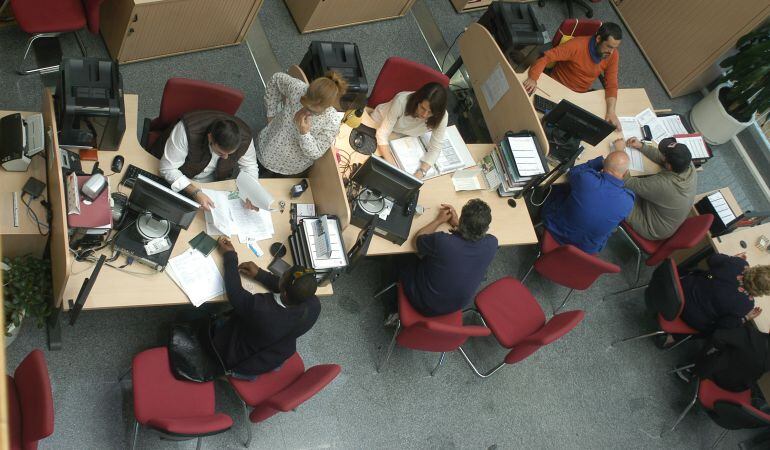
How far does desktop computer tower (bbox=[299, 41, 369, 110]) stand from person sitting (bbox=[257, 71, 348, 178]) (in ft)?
1.59

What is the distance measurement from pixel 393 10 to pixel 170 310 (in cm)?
324

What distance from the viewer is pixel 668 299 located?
4.23m

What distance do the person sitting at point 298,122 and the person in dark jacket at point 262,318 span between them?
0.68 m

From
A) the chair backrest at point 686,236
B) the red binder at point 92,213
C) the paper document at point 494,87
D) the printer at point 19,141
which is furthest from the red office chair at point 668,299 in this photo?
the printer at point 19,141

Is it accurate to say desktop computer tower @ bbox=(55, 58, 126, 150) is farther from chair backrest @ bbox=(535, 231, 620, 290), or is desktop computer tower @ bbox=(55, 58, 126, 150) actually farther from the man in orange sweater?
the man in orange sweater

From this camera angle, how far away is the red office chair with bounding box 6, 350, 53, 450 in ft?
8.27

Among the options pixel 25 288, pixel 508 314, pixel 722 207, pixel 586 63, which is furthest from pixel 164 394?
pixel 722 207

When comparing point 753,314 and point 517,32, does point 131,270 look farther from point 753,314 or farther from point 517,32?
point 753,314

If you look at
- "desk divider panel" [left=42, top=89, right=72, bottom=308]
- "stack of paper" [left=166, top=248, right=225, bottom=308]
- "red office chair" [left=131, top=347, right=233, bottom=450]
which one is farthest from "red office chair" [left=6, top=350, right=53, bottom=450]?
"stack of paper" [left=166, top=248, right=225, bottom=308]

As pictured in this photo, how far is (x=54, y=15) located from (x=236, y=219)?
1851mm

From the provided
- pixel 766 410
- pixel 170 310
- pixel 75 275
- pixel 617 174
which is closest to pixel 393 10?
pixel 617 174

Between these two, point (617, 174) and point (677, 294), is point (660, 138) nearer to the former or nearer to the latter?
point (617, 174)

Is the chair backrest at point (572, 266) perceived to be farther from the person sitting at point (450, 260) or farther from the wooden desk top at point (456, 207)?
the person sitting at point (450, 260)

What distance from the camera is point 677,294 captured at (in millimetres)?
4141
